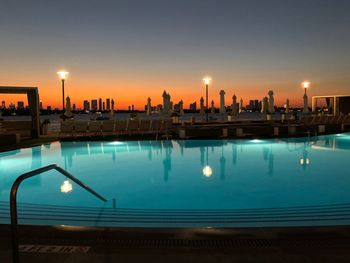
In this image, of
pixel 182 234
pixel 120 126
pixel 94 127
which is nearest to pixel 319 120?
pixel 120 126

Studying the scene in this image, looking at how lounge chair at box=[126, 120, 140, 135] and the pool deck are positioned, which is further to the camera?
lounge chair at box=[126, 120, 140, 135]

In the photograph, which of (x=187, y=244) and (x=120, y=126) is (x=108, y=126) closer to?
(x=120, y=126)

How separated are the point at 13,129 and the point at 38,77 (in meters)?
15.0

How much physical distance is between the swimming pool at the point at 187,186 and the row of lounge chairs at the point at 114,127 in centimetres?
291

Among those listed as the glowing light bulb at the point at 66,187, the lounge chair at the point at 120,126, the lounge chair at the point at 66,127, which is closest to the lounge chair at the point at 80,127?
the lounge chair at the point at 66,127

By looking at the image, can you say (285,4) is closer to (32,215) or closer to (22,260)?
(32,215)

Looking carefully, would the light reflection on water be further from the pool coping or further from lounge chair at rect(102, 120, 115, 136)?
lounge chair at rect(102, 120, 115, 136)

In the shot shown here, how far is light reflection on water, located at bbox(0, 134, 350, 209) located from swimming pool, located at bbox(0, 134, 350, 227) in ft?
0.07

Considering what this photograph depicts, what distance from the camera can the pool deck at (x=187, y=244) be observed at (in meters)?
2.81

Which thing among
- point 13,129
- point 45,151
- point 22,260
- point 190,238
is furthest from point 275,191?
point 13,129

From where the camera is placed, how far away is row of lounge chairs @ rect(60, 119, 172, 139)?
55.0 ft

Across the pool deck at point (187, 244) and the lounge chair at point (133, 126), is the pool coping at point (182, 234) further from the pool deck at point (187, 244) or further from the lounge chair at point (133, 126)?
the lounge chair at point (133, 126)

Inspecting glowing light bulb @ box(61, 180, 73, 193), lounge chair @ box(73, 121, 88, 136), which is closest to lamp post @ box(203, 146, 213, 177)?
glowing light bulb @ box(61, 180, 73, 193)

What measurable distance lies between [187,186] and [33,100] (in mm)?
12349
